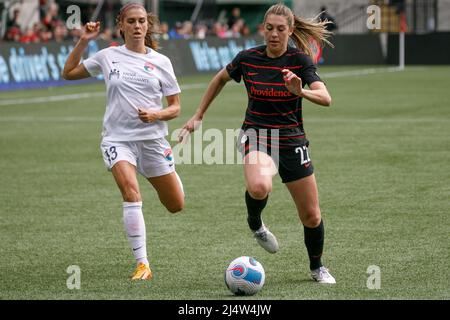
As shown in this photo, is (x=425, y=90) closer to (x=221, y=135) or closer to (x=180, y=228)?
(x=221, y=135)

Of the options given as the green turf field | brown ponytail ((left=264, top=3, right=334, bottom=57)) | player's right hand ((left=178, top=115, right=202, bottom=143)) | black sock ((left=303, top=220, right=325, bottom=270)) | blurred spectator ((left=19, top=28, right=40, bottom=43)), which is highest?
brown ponytail ((left=264, top=3, right=334, bottom=57))

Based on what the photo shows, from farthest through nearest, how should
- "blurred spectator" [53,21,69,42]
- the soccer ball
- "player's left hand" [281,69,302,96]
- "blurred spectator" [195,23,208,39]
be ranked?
"blurred spectator" [195,23,208,39]
"blurred spectator" [53,21,69,42]
the soccer ball
"player's left hand" [281,69,302,96]

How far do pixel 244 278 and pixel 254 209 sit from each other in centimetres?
118

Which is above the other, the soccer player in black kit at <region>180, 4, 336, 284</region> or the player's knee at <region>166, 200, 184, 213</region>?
the soccer player in black kit at <region>180, 4, 336, 284</region>

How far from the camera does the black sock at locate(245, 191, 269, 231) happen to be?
907 centimetres

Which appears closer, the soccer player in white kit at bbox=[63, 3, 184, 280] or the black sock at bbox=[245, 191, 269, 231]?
the soccer player in white kit at bbox=[63, 3, 184, 280]

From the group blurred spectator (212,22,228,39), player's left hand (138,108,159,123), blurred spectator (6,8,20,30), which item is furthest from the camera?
blurred spectator (212,22,228,39)

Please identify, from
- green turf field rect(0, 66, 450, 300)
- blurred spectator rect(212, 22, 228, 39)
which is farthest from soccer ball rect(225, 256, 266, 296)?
blurred spectator rect(212, 22, 228, 39)

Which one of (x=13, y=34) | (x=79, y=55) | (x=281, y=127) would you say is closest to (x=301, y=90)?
(x=281, y=127)

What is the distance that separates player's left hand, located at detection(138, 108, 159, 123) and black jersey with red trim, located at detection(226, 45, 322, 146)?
79cm

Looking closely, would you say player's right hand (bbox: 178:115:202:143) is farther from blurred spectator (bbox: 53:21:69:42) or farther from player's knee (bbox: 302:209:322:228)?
blurred spectator (bbox: 53:21:69:42)

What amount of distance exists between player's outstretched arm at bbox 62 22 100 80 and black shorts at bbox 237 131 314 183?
1611 mm

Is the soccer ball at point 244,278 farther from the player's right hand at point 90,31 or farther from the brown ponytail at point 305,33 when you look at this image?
the player's right hand at point 90,31

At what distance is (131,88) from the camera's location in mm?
9008
